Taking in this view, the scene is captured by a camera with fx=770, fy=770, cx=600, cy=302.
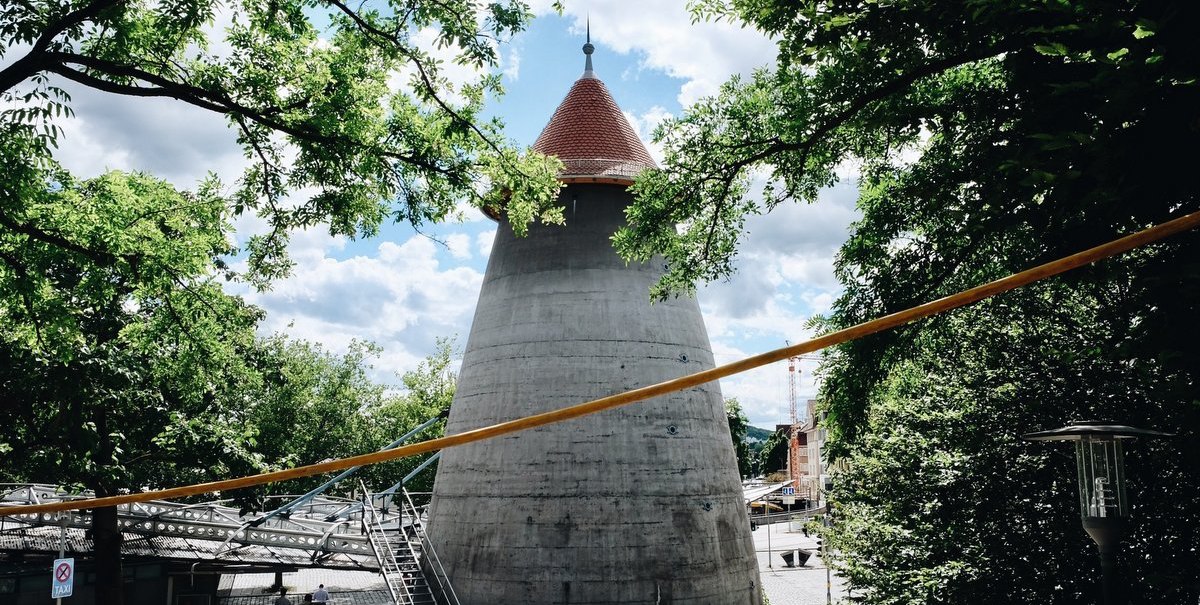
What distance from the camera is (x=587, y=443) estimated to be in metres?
16.1

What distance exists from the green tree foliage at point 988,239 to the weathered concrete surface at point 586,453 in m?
3.58

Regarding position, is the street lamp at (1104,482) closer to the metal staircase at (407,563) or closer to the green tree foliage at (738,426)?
the metal staircase at (407,563)

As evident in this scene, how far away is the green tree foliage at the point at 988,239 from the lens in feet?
20.6

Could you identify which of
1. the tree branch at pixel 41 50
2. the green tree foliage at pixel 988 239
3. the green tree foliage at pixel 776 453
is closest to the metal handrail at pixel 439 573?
the green tree foliage at pixel 988 239

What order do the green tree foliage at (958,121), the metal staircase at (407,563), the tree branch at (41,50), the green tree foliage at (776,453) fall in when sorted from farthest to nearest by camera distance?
the green tree foliage at (776,453), the metal staircase at (407,563), the tree branch at (41,50), the green tree foliage at (958,121)

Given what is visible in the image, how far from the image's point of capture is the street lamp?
662 cm

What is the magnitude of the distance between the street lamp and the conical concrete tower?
9942 mm

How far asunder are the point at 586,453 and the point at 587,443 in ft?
0.68

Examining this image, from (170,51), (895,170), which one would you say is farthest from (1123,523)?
(170,51)

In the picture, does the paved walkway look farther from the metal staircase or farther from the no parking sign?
the no parking sign

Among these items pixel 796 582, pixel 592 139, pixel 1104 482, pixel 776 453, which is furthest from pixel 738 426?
pixel 776 453

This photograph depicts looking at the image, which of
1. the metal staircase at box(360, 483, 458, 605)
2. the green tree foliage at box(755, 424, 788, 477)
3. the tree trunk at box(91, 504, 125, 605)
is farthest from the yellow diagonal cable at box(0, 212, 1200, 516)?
the green tree foliage at box(755, 424, 788, 477)

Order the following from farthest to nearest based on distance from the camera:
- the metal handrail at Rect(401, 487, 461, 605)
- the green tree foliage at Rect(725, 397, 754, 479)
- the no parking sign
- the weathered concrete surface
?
the green tree foliage at Rect(725, 397, 754, 479), the metal handrail at Rect(401, 487, 461, 605), the weathered concrete surface, the no parking sign

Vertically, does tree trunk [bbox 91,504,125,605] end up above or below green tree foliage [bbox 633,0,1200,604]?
below
